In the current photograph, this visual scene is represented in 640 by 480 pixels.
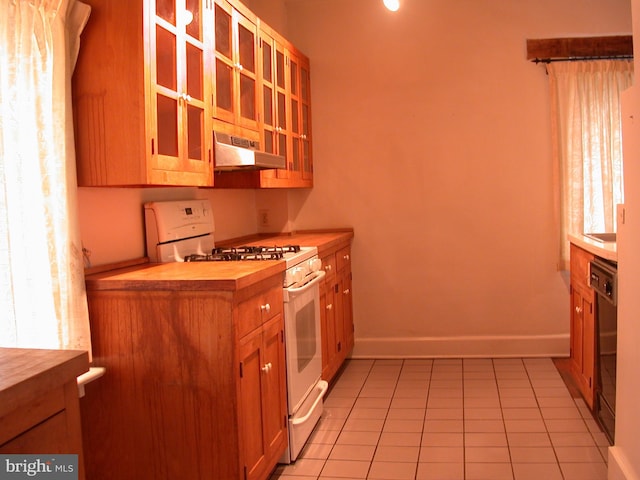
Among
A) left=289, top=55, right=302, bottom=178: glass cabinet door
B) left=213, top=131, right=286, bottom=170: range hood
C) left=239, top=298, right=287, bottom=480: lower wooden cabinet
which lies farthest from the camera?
left=289, top=55, right=302, bottom=178: glass cabinet door

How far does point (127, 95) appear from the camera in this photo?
2242mm

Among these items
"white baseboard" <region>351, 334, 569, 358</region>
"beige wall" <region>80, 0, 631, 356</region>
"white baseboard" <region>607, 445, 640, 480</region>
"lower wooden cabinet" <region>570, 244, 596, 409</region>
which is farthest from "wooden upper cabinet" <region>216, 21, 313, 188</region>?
"white baseboard" <region>607, 445, 640, 480</region>

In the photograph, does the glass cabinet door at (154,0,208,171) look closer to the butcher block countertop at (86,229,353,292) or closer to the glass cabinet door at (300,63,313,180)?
the butcher block countertop at (86,229,353,292)

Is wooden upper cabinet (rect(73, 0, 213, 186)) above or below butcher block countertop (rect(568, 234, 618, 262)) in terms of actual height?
above

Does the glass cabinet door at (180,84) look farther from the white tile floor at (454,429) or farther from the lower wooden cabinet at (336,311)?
the white tile floor at (454,429)

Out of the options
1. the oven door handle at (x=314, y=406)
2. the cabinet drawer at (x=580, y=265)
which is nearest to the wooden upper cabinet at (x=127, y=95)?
the oven door handle at (x=314, y=406)

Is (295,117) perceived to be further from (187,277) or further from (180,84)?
(187,277)

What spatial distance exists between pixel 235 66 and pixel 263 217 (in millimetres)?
1597

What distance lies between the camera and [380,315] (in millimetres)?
4613

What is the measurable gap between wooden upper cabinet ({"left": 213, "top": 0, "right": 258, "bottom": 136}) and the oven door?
880 millimetres

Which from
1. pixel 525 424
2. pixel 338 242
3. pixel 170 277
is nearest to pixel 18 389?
pixel 170 277

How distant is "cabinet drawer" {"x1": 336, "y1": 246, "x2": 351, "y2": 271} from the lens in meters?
4.12

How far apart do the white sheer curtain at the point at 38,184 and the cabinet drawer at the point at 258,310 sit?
534mm

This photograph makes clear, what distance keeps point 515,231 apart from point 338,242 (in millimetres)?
1292
